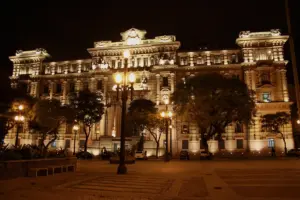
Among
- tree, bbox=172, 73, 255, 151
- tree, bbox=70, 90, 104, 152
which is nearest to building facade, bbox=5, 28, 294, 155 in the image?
tree, bbox=70, 90, 104, 152

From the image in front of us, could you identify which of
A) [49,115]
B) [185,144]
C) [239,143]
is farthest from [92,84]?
[239,143]

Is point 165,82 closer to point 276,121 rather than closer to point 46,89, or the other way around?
point 276,121

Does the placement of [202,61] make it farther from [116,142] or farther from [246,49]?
[116,142]

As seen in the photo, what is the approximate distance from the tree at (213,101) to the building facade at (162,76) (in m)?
8.87

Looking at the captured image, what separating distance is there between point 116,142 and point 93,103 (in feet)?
29.8

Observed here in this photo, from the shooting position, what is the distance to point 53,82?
68125mm

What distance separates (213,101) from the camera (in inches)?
1647

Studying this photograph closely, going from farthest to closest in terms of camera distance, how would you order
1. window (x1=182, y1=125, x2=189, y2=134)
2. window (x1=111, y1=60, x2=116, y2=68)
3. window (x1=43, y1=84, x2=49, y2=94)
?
window (x1=43, y1=84, x2=49, y2=94)
window (x1=111, y1=60, x2=116, y2=68)
window (x1=182, y1=125, x2=189, y2=134)

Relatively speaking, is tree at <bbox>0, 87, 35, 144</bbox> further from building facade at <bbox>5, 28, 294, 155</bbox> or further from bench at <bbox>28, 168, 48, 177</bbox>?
bench at <bbox>28, 168, 48, 177</bbox>

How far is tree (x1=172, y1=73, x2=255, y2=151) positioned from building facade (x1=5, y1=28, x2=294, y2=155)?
8.87 meters

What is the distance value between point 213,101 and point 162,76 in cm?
2075

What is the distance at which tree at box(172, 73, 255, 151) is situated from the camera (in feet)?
137


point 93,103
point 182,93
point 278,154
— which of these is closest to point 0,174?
point 182,93

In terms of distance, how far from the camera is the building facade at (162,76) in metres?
55.9
